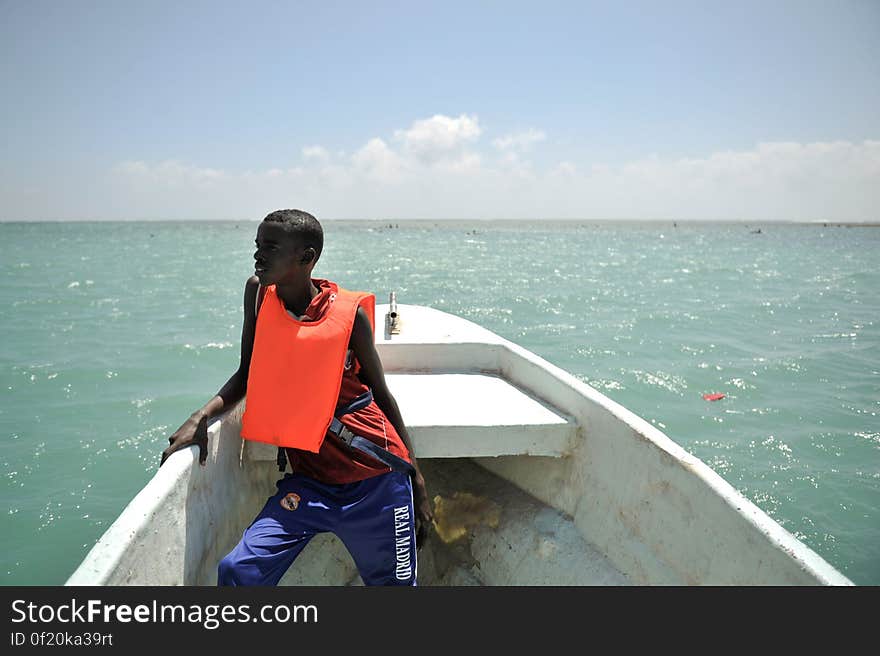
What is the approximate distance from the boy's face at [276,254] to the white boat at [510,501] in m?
0.71

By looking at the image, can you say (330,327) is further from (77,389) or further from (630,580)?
(77,389)

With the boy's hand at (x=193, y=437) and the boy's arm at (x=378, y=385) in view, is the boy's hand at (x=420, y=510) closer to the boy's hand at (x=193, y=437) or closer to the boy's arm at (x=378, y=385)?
the boy's arm at (x=378, y=385)

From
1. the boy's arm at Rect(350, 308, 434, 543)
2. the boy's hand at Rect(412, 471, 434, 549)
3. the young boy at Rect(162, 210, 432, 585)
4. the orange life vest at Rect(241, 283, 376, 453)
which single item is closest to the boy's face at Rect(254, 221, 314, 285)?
the young boy at Rect(162, 210, 432, 585)

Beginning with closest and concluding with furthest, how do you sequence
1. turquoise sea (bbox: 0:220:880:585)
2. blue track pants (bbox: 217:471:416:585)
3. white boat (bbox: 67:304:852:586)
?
white boat (bbox: 67:304:852:586) < blue track pants (bbox: 217:471:416:585) < turquoise sea (bbox: 0:220:880:585)

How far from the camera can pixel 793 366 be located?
29.4 ft

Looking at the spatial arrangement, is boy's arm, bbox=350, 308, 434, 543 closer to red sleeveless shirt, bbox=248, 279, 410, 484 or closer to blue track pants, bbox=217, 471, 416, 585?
red sleeveless shirt, bbox=248, 279, 410, 484

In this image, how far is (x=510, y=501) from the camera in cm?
309

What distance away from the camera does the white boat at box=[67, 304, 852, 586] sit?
1.88 m

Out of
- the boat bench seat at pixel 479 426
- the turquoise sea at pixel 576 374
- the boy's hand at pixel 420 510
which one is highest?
the boat bench seat at pixel 479 426

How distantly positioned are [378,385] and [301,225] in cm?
70

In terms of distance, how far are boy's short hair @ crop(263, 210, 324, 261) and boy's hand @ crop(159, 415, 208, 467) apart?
0.81m

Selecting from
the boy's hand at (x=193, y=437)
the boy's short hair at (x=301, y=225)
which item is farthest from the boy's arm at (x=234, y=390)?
the boy's short hair at (x=301, y=225)

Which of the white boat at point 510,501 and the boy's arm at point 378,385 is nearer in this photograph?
the white boat at point 510,501

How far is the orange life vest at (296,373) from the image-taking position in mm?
2119
